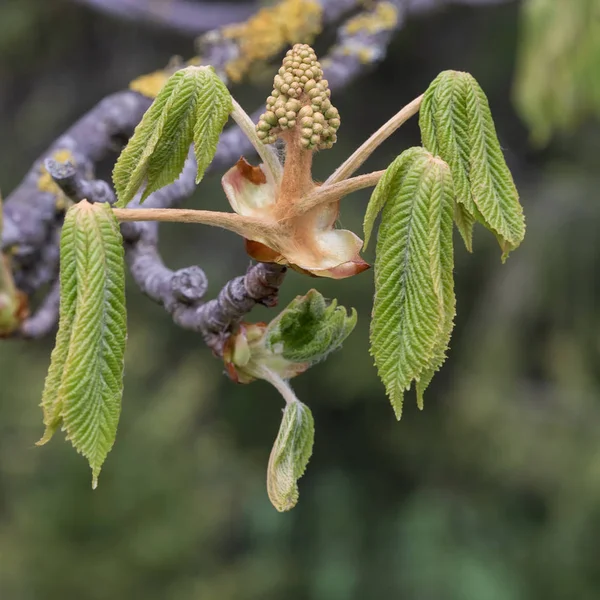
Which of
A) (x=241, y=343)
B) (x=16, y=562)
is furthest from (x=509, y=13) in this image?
(x=241, y=343)

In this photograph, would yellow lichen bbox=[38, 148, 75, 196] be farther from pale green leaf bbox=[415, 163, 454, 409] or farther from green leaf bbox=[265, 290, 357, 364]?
pale green leaf bbox=[415, 163, 454, 409]

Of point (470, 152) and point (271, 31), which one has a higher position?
point (470, 152)

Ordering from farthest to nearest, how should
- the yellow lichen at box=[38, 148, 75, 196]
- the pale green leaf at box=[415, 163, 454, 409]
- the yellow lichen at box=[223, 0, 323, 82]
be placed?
the yellow lichen at box=[223, 0, 323, 82]
the yellow lichen at box=[38, 148, 75, 196]
the pale green leaf at box=[415, 163, 454, 409]

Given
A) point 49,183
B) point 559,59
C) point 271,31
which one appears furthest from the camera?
point 559,59

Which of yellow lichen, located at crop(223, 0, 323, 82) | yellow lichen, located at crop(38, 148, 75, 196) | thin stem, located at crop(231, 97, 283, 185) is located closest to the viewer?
thin stem, located at crop(231, 97, 283, 185)

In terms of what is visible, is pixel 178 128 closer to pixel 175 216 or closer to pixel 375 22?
pixel 175 216

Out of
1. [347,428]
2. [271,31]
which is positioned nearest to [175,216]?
[271,31]

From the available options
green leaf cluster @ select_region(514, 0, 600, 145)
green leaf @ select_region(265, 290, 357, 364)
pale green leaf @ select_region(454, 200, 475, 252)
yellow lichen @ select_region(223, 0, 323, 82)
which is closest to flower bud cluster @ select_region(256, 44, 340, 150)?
pale green leaf @ select_region(454, 200, 475, 252)
